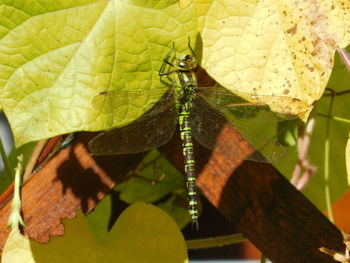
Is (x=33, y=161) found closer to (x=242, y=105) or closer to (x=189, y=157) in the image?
(x=189, y=157)

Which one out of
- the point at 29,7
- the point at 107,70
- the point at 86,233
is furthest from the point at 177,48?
the point at 86,233

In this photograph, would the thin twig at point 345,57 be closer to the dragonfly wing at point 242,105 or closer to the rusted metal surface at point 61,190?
the dragonfly wing at point 242,105

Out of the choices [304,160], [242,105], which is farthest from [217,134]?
[304,160]

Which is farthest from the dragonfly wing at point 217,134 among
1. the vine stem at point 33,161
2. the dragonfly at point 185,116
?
the vine stem at point 33,161

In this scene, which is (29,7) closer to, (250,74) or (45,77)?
(45,77)

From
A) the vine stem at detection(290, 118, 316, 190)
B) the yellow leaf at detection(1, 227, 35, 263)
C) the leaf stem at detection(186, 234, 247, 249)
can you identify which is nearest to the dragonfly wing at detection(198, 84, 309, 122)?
the vine stem at detection(290, 118, 316, 190)

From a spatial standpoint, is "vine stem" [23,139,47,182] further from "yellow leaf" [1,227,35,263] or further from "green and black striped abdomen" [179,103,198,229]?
"green and black striped abdomen" [179,103,198,229]
